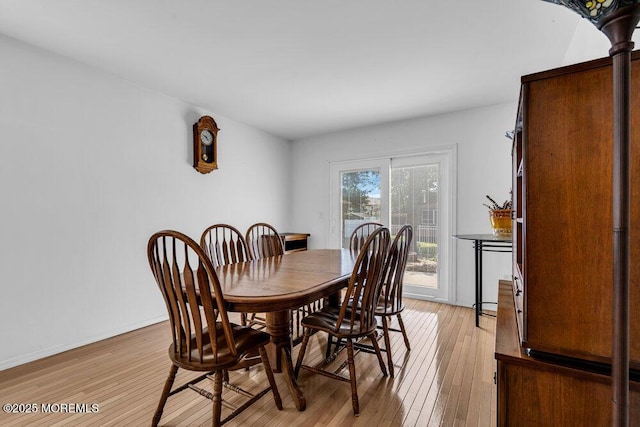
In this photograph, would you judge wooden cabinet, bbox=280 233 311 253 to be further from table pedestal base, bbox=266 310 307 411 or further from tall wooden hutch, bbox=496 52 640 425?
tall wooden hutch, bbox=496 52 640 425

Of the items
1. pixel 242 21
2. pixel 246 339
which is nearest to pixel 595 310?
pixel 246 339

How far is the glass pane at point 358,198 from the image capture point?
4.38m

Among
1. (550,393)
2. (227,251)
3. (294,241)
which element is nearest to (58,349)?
(227,251)

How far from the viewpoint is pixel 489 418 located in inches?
65.1

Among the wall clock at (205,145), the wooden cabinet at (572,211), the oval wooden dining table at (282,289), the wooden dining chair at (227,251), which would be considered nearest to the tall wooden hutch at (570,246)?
the wooden cabinet at (572,211)

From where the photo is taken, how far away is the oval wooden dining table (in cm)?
145

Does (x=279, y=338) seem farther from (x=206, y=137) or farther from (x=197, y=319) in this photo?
(x=206, y=137)

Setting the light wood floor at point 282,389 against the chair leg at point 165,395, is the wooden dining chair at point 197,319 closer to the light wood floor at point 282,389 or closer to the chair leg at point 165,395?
the chair leg at point 165,395

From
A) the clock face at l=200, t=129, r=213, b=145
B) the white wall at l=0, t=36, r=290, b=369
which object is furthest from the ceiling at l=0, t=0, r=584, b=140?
the clock face at l=200, t=129, r=213, b=145

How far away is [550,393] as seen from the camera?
3.36 ft

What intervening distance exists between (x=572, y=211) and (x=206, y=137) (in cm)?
353

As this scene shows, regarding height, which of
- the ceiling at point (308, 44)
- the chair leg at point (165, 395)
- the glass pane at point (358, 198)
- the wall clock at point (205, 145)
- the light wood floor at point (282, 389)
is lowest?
the light wood floor at point (282, 389)

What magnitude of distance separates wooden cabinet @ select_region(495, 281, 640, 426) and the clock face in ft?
11.3

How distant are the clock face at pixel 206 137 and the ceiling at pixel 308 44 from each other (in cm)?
40
